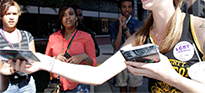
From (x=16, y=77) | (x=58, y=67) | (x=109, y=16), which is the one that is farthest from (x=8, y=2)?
(x=109, y=16)

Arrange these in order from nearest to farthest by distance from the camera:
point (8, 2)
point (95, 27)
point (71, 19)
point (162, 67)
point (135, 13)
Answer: point (162, 67), point (8, 2), point (71, 19), point (95, 27), point (135, 13)

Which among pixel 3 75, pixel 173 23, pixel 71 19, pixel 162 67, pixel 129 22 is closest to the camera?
pixel 162 67

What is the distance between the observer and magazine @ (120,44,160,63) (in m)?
1.17

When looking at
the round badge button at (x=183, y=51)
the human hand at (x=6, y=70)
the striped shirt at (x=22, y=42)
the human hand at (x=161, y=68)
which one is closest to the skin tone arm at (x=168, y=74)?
the human hand at (x=161, y=68)

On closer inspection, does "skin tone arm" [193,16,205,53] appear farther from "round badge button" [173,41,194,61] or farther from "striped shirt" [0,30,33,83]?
"striped shirt" [0,30,33,83]

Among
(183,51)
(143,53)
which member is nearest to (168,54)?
(183,51)

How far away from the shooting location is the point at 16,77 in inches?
95.2

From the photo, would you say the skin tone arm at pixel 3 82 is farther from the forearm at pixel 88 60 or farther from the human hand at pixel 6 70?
the forearm at pixel 88 60

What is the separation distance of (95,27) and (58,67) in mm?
16023

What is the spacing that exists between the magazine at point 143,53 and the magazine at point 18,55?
849 mm

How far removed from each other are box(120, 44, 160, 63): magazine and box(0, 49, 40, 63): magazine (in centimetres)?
85

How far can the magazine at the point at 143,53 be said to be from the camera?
1.17 m

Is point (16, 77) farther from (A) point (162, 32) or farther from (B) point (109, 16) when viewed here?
(B) point (109, 16)

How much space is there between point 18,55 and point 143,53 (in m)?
1.15
